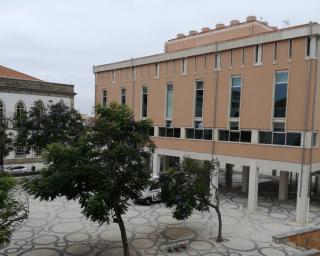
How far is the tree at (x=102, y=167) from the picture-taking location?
13664 millimetres

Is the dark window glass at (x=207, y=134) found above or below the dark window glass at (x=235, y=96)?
below

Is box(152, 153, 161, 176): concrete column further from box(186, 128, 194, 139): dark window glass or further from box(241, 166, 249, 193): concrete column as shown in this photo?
box(241, 166, 249, 193): concrete column

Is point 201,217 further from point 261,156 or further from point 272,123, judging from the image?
point 272,123

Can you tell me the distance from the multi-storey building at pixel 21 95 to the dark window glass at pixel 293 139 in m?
29.0

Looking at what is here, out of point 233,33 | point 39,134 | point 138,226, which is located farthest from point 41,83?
point 138,226

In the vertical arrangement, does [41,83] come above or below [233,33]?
below

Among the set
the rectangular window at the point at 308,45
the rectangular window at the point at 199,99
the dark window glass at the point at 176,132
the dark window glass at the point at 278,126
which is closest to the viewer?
the rectangular window at the point at 308,45

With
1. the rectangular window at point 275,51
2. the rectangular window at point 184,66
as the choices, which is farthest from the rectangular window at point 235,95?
the rectangular window at point 184,66

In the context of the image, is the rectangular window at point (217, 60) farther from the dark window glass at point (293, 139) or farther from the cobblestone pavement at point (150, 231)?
the cobblestone pavement at point (150, 231)

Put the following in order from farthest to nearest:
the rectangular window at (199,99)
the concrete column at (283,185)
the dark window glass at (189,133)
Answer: the dark window glass at (189,133) → the rectangular window at (199,99) → the concrete column at (283,185)

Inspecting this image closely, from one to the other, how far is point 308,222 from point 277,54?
11890 mm

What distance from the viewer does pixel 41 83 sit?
1844 inches

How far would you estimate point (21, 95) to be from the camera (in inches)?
1777

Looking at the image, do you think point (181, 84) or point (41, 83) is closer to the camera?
point (181, 84)
